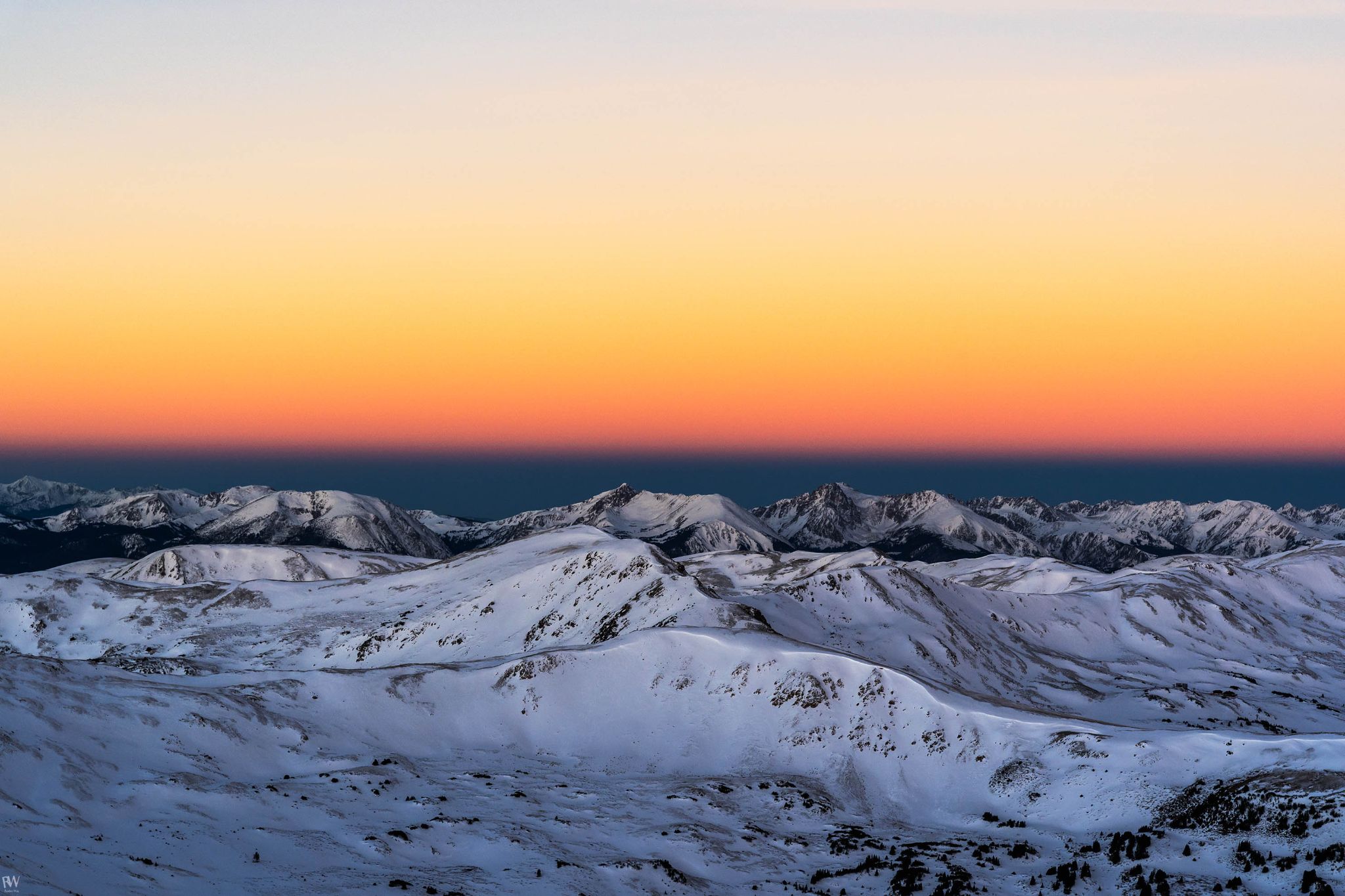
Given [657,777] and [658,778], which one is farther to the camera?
[657,777]

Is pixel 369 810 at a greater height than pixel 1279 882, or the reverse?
pixel 1279 882

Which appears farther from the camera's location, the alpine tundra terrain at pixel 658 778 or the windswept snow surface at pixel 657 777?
the windswept snow surface at pixel 657 777

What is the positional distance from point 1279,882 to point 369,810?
48295mm

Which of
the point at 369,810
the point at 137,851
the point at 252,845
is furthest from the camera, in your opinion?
the point at 369,810

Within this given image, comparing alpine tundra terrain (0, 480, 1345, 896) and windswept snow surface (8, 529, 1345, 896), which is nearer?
alpine tundra terrain (0, 480, 1345, 896)

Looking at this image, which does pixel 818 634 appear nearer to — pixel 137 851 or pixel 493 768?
pixel 493 768

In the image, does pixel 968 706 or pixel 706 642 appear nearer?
pixel 968 706

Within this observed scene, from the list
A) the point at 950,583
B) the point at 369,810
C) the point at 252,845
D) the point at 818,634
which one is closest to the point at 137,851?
the point at 252,845

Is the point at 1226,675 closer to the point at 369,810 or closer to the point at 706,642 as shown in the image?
the point at 706,642

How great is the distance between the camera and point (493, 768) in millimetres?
81250

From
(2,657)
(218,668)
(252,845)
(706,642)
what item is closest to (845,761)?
(706,642)

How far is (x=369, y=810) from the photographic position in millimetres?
62312

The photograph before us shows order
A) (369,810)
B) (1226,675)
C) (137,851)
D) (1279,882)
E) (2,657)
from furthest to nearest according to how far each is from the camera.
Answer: (1226,675) → (2,657) → (369,810) → (137,851) → (1279,882)

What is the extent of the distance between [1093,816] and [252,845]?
4889 centimetres
